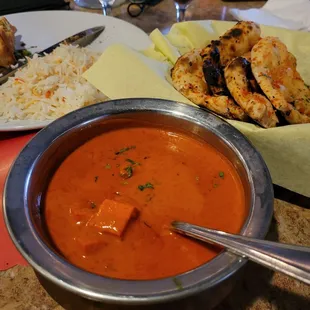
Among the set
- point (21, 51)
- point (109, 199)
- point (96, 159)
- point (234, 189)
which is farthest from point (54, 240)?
point (21, 51)

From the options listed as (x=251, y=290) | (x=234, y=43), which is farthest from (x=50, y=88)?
(x=251, y=290)

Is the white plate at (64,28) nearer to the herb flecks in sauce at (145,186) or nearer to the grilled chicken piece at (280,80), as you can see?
the grilled chicken piece at (280,80)

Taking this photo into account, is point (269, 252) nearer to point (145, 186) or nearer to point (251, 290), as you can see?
point (251, 290)

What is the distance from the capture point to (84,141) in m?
1.28

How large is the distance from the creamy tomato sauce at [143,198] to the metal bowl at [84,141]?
0.03 metres

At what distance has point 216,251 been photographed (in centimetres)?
96

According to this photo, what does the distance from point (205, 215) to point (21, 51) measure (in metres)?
1.40

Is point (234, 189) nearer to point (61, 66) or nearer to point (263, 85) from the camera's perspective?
point (263, 85)

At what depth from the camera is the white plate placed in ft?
6.73

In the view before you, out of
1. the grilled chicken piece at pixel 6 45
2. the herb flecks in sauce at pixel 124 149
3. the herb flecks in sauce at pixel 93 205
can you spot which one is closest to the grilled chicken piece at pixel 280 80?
the herb flecks in sauce at pixel 124 149

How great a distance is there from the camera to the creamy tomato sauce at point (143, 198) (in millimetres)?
961

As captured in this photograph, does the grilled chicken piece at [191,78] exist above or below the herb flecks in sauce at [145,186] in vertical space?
above

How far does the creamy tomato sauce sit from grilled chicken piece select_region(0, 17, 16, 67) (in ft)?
2.79

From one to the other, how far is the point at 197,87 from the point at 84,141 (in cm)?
42
